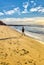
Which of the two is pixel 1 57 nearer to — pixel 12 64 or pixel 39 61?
pixel 12 64

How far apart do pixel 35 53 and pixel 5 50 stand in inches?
76.1

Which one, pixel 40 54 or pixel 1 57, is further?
pixel 40 54

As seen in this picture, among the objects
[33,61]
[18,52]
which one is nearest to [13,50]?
[18,52]

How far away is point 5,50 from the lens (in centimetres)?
1423

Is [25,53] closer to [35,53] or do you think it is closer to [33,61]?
[35,53]

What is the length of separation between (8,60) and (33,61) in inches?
54.9

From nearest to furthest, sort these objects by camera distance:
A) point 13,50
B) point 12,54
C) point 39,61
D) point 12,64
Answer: point 12,64 → point 39,61 → point 12,54 → point 13,50

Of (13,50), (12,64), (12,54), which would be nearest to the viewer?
(12,64)

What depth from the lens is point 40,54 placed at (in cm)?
1417

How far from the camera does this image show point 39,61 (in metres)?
12.5

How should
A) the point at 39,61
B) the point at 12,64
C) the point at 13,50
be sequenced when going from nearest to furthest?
1. the point at 12,64
2. the point at 39,61
3. the point at 13,50

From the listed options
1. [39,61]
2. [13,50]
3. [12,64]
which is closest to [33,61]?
[39,61]

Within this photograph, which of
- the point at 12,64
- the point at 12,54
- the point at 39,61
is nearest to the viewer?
the point at 12,64

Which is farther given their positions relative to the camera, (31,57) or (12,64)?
(31,57)
